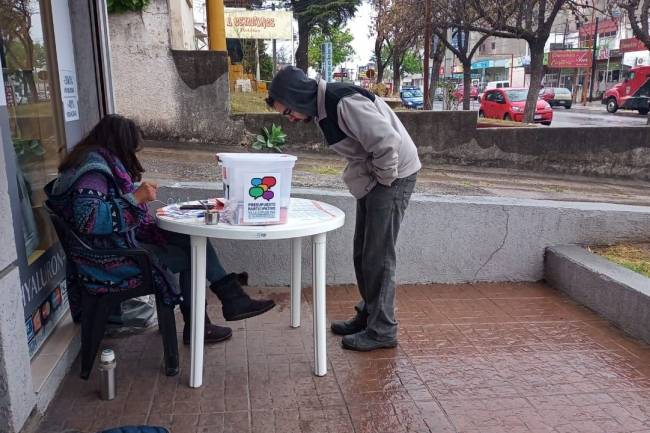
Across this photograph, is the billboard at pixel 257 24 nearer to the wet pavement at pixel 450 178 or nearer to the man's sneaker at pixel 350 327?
the wet pavement at pixel 450 178

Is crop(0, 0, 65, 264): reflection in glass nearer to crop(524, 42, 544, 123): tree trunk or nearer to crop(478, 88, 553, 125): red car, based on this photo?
crop(524, 42, 544, 123): tree trunk

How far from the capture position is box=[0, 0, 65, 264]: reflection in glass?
2783 millimetres

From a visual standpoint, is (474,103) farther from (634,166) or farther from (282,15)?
(634,166)

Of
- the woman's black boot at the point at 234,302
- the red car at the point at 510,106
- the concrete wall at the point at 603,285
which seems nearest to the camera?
the woman's black boot at the point at 234,302

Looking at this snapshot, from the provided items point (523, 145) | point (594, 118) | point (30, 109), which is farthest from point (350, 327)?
point (594, 118)

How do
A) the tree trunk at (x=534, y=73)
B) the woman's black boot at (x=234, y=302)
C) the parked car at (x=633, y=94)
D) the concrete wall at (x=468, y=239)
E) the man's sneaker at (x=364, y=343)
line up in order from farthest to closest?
the parked car at (x=633, y=94) → the tree trunk at (x=534, y=73) → the concrete wall at (x=468, y=239) → the man's sneaker at (x=364, y=343) → the woman's black boot at (x=234, y=302)

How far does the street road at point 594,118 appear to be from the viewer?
23.0 m

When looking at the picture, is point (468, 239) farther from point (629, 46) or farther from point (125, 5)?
point (629, 46)

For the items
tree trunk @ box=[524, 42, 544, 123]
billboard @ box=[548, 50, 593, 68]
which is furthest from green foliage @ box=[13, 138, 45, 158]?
billboard @ box=[548, 50, 593, 68]

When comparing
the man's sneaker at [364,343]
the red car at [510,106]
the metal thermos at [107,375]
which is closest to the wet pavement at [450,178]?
the man's sneaker at [364,343]

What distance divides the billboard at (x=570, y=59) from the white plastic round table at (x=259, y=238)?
41.5 m

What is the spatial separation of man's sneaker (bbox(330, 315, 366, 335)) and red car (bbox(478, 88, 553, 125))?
18.9m

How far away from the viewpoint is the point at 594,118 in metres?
26.5

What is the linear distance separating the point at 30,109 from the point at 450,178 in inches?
265
